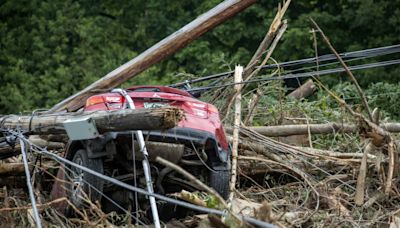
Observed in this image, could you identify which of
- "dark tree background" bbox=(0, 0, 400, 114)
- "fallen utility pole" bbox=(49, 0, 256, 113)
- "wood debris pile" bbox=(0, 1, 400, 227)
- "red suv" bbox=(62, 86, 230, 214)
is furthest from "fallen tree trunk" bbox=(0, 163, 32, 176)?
"dark tree background" bbox=(0, 0, 400, 114)

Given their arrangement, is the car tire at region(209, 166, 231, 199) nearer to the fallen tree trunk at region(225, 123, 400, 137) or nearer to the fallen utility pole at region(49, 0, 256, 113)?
the fallen tree trunk at region(225, 123, 400, 137)

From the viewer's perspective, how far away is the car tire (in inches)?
318

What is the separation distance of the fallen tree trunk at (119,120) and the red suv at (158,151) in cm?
26

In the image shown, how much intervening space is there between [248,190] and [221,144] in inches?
43.7

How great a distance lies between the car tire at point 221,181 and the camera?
8.09 meters

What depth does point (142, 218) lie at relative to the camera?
26.5 ft

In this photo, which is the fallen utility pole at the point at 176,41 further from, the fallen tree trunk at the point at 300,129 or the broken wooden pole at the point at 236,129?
the fallen tree trunk at the point at 300,129

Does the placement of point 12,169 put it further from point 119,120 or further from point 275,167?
point 119,120

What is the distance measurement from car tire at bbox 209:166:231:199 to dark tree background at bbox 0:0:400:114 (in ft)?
40.8

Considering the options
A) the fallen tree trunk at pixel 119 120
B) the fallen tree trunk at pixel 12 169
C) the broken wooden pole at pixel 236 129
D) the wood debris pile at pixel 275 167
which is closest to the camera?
the fallen tree trunk at pixel 119 120

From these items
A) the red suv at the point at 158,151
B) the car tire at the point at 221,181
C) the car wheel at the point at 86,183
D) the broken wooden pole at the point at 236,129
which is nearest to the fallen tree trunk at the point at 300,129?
the broken wooden pole at the point at 236,129

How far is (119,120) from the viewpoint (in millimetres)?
7035

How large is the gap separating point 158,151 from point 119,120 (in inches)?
42.6

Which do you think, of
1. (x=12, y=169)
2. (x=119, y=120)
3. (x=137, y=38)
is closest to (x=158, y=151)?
(x=119, y=120)
